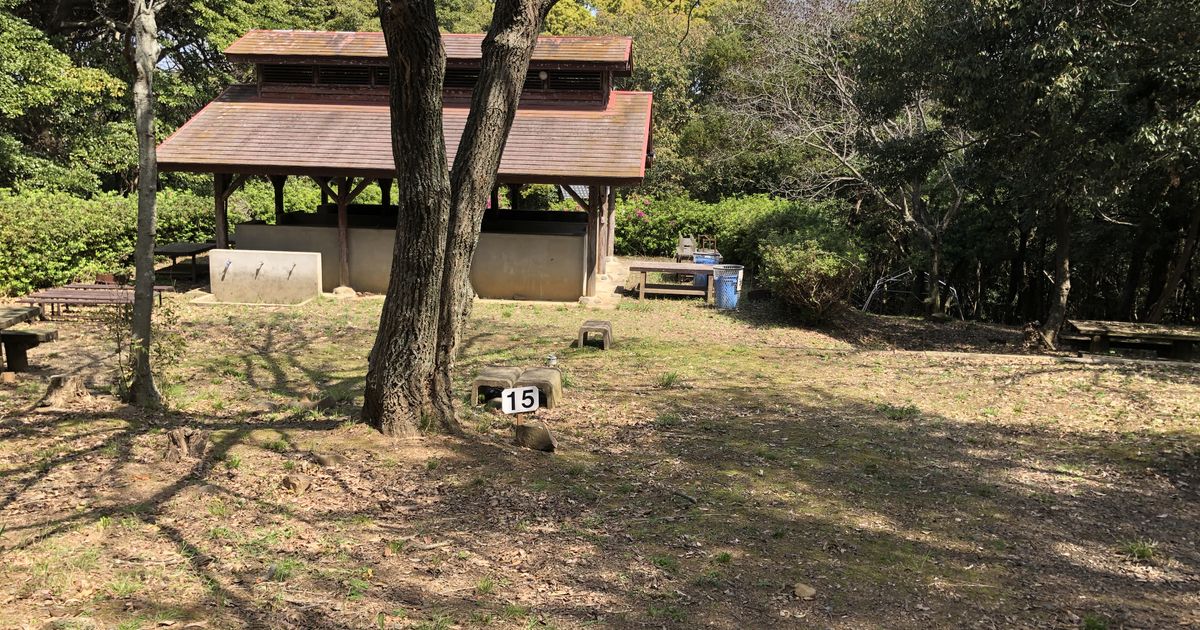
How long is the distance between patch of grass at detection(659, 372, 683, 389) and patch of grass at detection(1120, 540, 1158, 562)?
14.9 feet

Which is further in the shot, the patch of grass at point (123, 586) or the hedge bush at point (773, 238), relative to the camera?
the hedge bush at point (773, 238)

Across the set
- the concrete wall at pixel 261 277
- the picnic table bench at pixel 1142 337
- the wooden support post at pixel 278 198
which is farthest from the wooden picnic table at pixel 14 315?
the picnic table bench at pixel 1142 337

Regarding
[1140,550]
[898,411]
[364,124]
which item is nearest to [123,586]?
[1140,550]

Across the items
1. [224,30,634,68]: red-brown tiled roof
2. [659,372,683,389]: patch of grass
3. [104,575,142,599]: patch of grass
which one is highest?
[224,30,634,68]: red-brown tiled roof

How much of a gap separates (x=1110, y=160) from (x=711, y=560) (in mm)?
9237

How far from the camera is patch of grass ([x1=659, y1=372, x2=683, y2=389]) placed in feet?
27.9

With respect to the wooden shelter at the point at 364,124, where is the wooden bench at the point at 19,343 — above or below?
below

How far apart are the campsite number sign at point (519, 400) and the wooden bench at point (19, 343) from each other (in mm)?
5176

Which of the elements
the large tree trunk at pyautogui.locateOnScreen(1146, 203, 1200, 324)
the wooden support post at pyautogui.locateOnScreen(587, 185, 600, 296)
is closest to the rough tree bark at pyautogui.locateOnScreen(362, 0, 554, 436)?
the wooden support post at pyautogui.locateOnScreen(587, 185, 600, 296)

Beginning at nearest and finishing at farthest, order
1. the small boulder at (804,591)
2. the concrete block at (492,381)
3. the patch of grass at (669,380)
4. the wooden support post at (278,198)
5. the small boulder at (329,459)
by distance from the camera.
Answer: the small boulder at (804,591)
the small boulder at (329,459)
the concrete block at (492,381)
the patch of grass at (669,380)
the wooden support post at (278,198)

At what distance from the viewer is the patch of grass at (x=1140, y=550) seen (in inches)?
179

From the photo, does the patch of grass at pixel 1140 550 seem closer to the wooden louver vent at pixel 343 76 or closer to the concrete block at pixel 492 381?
the concrete block at pixel 492 381

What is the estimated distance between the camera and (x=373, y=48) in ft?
53.7

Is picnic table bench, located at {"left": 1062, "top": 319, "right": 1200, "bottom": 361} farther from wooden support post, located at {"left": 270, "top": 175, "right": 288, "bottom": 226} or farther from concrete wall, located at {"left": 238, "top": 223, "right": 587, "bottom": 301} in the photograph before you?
wooden support post, located at {"left": 270, "top": 175, "right": 288, "bottom": 226}
